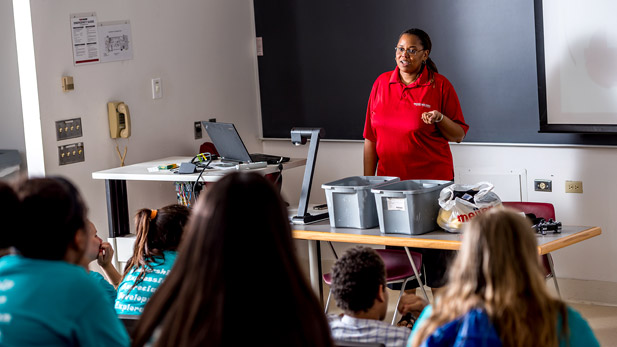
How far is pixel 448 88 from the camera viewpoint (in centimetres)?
427

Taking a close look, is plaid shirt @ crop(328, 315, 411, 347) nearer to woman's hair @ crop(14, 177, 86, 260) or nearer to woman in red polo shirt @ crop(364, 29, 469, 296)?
woman's hair @ crop(14, 177, 86, 260)

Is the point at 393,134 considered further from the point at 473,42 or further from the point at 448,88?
the point at 473,42

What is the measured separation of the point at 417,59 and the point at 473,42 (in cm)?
90

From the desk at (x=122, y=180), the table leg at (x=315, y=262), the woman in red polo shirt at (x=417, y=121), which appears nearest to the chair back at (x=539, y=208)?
the woman in red polo shirt at (x=417, y=121)

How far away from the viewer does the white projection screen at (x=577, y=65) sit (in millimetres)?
4574

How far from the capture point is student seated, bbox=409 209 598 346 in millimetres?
1807

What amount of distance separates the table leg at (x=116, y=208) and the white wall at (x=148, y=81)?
213 mm

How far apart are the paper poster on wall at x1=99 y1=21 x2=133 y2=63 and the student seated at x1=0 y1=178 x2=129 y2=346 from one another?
305 cm

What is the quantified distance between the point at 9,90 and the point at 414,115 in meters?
2.34

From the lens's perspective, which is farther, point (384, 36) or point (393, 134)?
point (384, 36)

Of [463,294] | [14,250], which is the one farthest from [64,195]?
[463,294]

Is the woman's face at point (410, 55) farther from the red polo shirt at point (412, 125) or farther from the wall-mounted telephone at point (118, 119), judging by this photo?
the wall-mounted telephone at point (118, 119)

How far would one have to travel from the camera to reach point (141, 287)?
114 inches

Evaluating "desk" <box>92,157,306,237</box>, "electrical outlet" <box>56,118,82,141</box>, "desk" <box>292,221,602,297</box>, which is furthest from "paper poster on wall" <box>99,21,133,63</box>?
"desk" <box>292,221,602,297</box>
